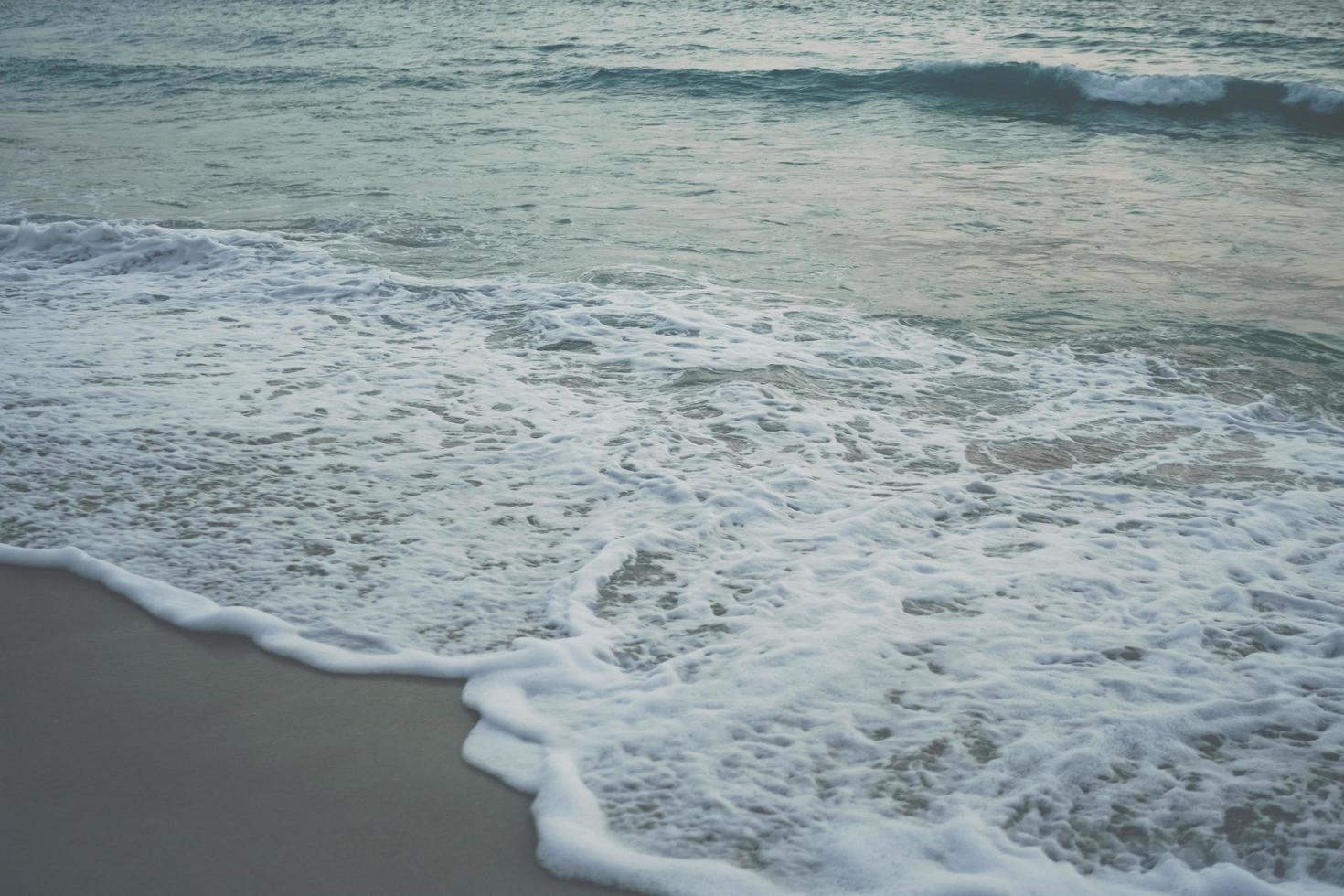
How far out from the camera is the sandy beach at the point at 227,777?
2113mm

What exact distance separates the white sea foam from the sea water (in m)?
0.01

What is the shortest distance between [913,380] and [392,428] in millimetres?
2527

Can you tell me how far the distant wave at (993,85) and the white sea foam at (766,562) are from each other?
10493 mm

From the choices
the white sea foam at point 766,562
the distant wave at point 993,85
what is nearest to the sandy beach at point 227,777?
the white sea foam at point 766,562

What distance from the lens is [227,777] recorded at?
2375 mm

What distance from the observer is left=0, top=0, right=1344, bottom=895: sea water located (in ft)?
7.87

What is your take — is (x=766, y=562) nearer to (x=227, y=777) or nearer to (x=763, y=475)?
(x=763, y=475)

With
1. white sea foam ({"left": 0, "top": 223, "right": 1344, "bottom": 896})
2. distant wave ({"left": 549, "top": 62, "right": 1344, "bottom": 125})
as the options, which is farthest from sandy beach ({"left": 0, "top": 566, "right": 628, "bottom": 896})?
distant wave ({"left": 549, "top": 62, "right": 1344, "bottom": 125})

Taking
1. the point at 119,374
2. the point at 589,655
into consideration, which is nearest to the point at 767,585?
the point at 589,655

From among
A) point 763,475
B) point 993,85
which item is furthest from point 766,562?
point 993,85

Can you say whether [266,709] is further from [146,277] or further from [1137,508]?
[146,277]

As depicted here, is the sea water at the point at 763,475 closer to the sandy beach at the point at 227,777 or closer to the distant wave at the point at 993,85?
the sandy beach at the point at 227,777

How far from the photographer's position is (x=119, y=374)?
16.1 ft

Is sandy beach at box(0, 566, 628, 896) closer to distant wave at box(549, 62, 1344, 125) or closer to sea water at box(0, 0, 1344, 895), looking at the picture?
sea water at box(0, 0, 1344, 895)
